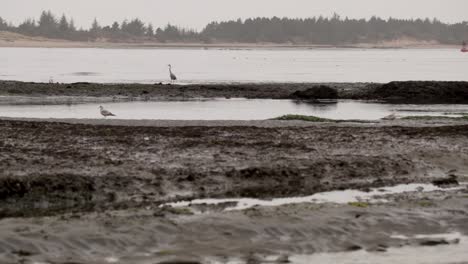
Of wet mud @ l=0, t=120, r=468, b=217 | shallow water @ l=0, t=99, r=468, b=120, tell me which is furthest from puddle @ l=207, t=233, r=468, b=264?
shallow water @ l=0, t=99, r=468, b=120

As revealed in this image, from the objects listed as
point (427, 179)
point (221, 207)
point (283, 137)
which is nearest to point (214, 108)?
point (283, 137)

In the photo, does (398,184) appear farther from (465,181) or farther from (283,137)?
(283,137)

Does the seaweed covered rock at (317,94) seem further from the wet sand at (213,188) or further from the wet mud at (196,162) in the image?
the wet mud at (196,162)

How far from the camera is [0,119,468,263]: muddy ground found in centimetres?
1034

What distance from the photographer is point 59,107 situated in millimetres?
31828

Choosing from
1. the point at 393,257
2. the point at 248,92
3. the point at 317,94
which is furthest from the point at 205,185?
the point at 248,92

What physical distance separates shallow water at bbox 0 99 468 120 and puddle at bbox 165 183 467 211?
13.2 meters

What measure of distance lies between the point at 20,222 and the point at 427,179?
296 inches

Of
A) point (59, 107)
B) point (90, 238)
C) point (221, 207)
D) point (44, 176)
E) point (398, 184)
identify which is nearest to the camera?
point (90, 238)

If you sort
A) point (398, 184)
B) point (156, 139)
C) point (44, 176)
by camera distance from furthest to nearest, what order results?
1. point (156, 139)
2. point (398, 184)
3. point (44, 176)

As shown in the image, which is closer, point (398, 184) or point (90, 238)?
point (90, 238)

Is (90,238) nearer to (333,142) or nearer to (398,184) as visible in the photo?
(398,184)

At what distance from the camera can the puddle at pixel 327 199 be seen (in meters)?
12.7

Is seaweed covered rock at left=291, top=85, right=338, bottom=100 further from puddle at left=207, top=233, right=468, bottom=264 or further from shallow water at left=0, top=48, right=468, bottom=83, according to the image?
puddle at left=207, top=233, right=468, bottom=264
